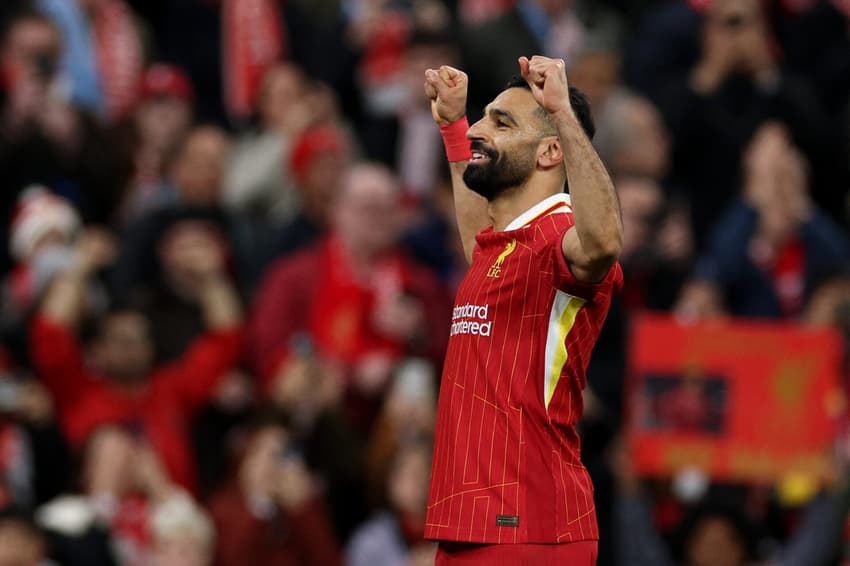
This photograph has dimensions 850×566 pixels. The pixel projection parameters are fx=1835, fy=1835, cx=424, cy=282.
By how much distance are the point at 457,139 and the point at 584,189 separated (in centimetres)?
105

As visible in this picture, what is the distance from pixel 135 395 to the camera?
9812 mm

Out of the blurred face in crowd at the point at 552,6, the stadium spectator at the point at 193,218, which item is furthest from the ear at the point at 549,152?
the blurred face in crowd at the point at 552,6

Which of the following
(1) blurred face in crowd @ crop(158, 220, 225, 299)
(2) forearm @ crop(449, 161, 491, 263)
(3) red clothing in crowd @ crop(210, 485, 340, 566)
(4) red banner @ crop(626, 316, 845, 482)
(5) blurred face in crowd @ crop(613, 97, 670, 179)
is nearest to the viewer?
(2) forearm @ crop(449, 161, 491, 263)

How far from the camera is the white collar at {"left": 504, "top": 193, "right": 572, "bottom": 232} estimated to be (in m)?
5.04

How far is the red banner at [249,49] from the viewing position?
13.2 meters

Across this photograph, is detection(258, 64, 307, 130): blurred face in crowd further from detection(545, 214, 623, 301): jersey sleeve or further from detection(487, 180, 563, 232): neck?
detection(545, 214, 623, 301): jersey sleeve

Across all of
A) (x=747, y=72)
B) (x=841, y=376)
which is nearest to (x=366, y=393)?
(x=841, y=376)

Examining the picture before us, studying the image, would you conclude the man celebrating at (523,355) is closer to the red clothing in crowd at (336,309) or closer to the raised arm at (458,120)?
the raised arm at (458,120)

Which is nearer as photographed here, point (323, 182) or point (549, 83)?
point (549, 83)

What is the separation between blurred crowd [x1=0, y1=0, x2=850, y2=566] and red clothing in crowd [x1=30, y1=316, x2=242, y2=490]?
18 mm

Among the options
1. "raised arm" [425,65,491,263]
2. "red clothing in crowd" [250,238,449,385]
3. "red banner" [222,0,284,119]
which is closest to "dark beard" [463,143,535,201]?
"raised arm" [425,65,491,263]

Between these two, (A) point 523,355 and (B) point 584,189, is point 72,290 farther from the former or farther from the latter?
(B) point 584,189

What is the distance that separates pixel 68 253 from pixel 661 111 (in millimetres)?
3893

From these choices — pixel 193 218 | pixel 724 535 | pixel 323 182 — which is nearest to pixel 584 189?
pixel 724 535
